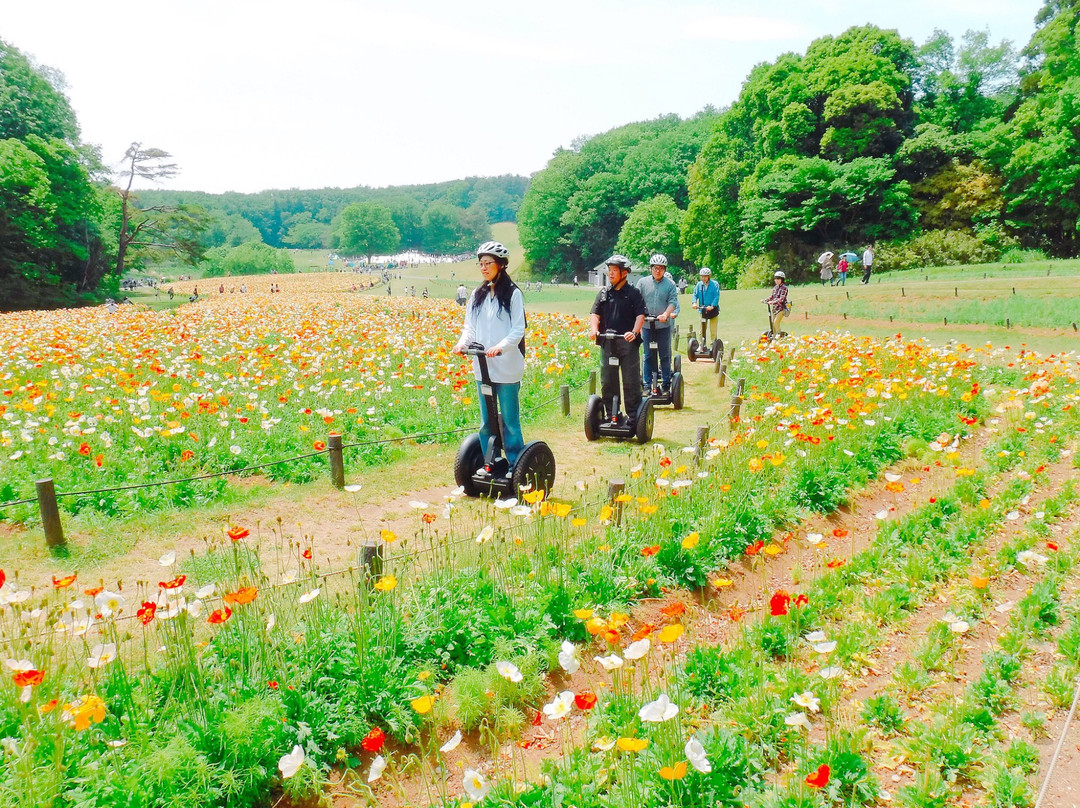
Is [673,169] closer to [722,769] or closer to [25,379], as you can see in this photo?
[25,379]

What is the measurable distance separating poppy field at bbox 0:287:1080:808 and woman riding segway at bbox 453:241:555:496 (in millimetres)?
471

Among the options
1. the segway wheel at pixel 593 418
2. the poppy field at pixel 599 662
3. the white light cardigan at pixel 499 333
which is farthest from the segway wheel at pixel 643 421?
the white light cardigan at pixel 499 333

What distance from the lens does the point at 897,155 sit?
125 ft

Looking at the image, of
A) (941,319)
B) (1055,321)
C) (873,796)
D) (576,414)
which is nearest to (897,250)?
(941,319)

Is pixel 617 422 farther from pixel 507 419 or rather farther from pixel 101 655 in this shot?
pixel 101 655

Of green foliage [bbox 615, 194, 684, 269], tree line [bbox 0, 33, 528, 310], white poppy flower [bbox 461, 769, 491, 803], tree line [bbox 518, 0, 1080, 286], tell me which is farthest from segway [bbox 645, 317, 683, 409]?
green foliage [bbox 615, 194, 684, 269]

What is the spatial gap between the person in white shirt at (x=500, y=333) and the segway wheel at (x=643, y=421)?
2602mm

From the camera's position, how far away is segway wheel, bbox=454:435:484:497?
6605 millimetres

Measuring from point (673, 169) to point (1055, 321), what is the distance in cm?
5702

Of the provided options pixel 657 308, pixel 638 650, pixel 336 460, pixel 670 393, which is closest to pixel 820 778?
pixel 638 650

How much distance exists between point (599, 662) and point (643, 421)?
16.0 feet

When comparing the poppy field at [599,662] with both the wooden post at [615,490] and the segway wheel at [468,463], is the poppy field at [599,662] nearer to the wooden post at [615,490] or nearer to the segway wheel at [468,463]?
the wooden post at [615,490]

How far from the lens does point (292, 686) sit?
3.39 m

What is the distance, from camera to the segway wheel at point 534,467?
6.33m
